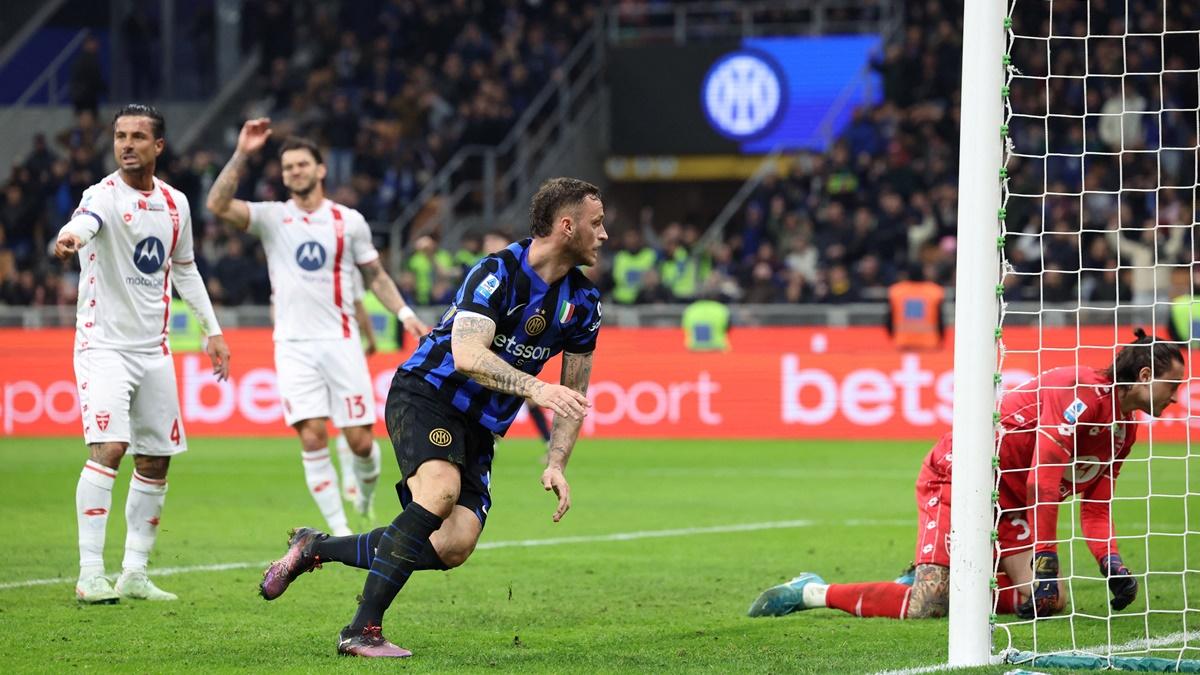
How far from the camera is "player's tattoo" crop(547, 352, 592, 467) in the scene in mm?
6621

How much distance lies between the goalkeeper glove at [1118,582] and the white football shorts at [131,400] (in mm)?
4565

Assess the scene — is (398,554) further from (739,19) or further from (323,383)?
(739,19)

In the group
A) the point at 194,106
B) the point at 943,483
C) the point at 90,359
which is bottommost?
the point at 943,483

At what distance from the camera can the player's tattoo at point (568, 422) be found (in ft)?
21.7

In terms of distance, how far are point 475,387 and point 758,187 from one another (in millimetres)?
22981

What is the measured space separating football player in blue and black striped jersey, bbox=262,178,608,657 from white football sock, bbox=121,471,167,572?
2.07 m

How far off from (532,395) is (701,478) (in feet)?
32.5

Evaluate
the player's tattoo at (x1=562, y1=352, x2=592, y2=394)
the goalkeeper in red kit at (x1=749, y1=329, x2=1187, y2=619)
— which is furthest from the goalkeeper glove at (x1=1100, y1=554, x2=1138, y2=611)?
the player's tattoo at (x1=562, y1=352, x2=592, y2=394)

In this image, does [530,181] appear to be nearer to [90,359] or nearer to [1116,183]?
[1116,183]

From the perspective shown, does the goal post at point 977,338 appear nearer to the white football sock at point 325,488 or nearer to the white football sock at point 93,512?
the white football sock at point 93,512

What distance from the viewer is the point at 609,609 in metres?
8.33

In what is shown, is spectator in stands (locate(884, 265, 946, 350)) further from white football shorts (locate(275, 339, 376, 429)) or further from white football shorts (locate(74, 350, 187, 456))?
white football shorts (locate(74, 350, 187, 456))

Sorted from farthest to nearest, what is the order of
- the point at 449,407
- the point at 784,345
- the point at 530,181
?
the point at 530,181
the point at 784,345
the point at 449,407

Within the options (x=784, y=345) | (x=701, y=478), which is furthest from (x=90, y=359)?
(x=784, y=345)
